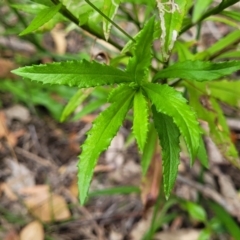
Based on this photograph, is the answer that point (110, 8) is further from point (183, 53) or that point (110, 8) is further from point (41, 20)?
point (183, 53)

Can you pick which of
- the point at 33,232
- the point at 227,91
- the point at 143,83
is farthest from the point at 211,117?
the point at 33,232

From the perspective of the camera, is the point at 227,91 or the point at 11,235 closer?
the point at 227,91

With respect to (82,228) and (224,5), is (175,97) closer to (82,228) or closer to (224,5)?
(224,5)

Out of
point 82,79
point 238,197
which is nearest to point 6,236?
point 238,197

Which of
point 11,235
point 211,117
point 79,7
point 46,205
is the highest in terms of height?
point 79,7

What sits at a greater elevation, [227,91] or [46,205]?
[227,91]

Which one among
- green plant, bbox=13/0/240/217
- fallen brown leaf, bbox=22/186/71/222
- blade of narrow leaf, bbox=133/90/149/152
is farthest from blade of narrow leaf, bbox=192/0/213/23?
fallen brown leaf, bbox=22/186/71/222
